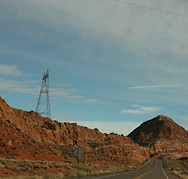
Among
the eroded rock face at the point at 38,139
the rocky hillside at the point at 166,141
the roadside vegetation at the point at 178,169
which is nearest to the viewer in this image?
the roadside vegetation at the point at 178,169

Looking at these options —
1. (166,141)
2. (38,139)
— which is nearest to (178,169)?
(38,139)

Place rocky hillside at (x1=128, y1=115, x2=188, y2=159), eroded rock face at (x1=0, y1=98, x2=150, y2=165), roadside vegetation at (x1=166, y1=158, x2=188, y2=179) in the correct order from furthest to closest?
rocky hillside at (x1=128, y1=115, x2=188, y2=159)
eroded rock face at (x1=0, y1=98, x2=150, y2=165)
roadside vegetation at (x1=166, y1=158, x2=188, y2=179)

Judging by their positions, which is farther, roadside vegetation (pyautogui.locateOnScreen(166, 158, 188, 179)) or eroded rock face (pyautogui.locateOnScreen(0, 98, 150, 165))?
eroded rock face (pyautogui.locateOnScreen(0, 98, 150, 165))

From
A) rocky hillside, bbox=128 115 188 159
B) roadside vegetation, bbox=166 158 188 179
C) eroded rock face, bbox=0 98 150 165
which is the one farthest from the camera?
rocky hillside, bbox=128 115 188 159

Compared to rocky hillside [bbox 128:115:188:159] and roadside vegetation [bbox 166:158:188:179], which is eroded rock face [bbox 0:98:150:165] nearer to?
roadside vegetation [bbox 166:158:188:179]

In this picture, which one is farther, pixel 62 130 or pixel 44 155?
pixel 62 130

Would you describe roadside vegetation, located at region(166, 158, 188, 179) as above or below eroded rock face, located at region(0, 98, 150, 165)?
below

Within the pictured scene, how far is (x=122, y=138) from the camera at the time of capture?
4626 inches

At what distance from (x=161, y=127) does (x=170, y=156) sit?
6519cm

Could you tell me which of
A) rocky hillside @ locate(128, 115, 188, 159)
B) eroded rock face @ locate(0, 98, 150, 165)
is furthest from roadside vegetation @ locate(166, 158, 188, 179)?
rocky hillside @ locate(128, 115, 188, 159)

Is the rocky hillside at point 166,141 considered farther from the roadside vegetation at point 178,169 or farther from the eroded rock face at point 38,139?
the eroded rock face at point 38,139

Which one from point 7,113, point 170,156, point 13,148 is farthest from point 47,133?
point 170,156

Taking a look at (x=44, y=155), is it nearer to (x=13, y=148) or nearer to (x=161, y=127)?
(x=13, y=148)

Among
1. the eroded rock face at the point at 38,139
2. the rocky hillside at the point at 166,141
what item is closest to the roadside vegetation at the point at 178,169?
the eroded rock face at the point at 38,139
